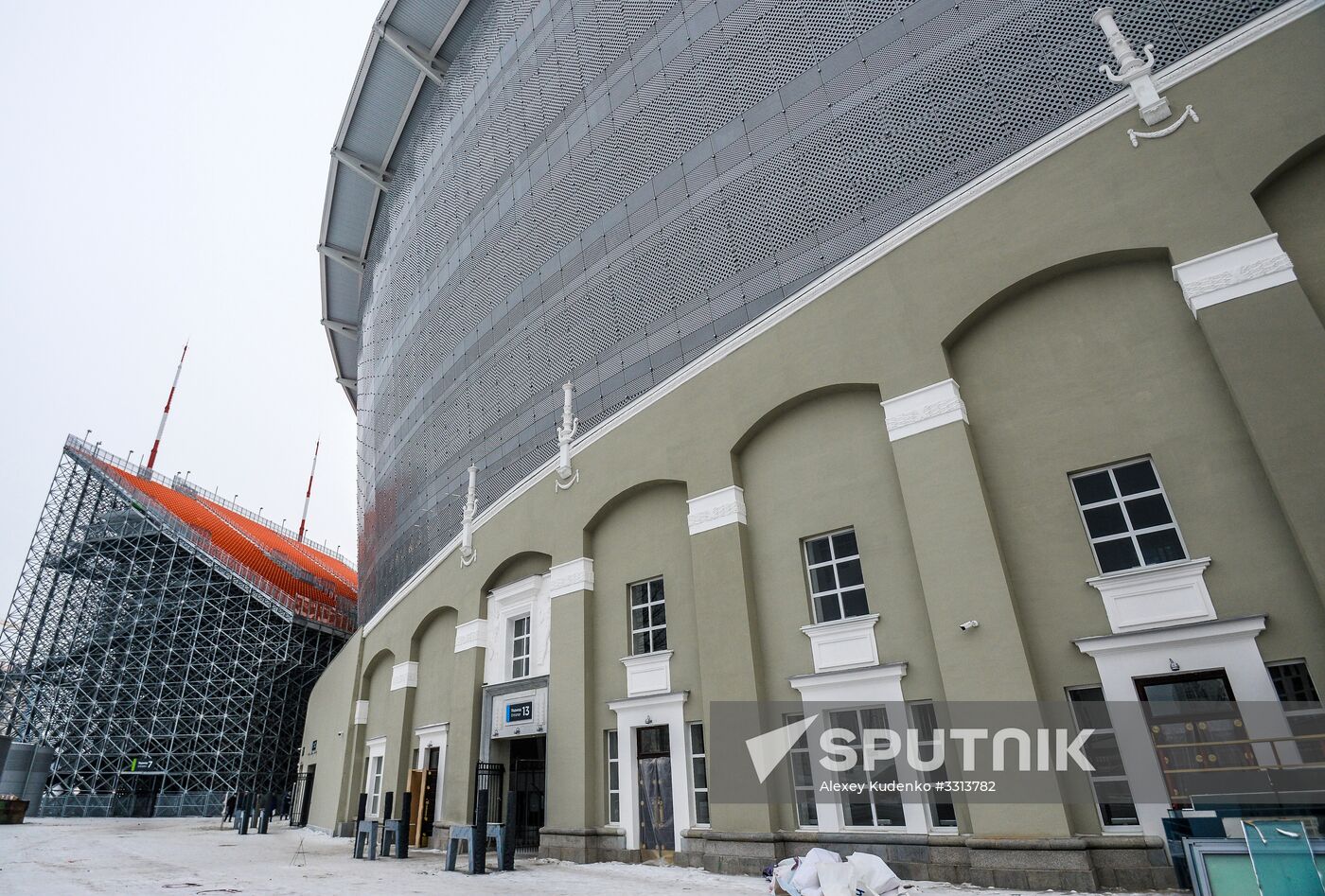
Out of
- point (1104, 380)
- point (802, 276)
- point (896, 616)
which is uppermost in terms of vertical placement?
point (802, 276)

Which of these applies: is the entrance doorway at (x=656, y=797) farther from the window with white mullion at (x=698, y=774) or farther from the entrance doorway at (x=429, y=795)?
the entrance doorway at (x=429, y=795)

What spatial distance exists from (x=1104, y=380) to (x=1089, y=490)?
161 cm

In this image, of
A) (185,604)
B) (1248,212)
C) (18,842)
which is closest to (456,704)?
(18,842)

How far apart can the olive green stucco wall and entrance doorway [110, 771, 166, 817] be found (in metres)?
34.9

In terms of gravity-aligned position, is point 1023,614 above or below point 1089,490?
below

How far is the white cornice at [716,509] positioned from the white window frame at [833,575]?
1.46 metres

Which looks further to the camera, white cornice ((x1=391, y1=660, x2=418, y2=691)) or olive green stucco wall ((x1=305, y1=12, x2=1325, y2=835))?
white cornice ((x1=391, y1=660, x2=418, y2=691))

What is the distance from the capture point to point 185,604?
39.7 m

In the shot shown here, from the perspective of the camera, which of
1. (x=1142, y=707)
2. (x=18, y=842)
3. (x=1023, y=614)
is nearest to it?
(x=1142, y=707)

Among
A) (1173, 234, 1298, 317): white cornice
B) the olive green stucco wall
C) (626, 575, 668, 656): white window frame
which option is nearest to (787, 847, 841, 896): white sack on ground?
the olive green stucco wall

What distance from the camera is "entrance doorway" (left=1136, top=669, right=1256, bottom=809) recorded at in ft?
26.3

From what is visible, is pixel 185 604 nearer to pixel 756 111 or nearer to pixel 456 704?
pixel 456 704

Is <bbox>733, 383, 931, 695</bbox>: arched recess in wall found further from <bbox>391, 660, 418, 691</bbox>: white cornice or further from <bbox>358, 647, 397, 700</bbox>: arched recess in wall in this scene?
<bbox>358, 647, 397, 700</bbox>: arched recess in wall

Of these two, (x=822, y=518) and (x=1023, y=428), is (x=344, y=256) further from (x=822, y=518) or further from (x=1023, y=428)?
(x=1023, y=428)
